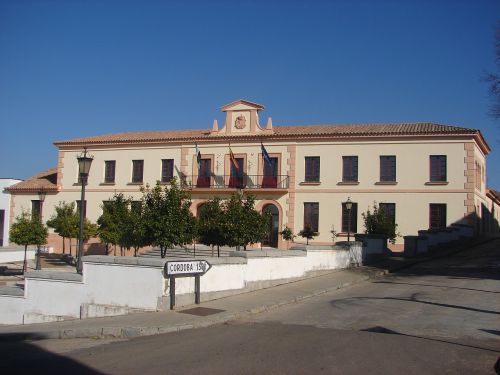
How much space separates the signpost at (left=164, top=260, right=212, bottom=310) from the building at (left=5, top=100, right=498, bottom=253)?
69.2 feet

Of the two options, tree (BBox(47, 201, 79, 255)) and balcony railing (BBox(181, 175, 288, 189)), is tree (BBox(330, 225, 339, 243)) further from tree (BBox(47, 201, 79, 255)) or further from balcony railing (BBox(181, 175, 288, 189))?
tree (BBox(47, 201, 79, 255))

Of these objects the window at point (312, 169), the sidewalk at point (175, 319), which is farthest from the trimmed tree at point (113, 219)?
the sidewalk at point (175, 319)

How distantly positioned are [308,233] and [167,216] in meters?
16.7

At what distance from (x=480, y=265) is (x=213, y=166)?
1857 cm

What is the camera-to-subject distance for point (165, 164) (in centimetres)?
3656

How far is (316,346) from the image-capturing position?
25.5ft

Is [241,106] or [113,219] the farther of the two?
[241,106]

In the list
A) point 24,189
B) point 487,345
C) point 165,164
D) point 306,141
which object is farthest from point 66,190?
point 487,345

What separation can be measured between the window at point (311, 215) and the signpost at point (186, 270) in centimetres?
2147

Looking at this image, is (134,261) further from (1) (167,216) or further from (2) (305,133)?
(2) (305,133)

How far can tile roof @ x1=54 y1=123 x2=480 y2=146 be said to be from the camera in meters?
31.0

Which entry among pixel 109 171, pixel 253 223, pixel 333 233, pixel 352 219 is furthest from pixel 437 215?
pixel 109 171

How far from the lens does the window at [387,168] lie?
31.8 metres

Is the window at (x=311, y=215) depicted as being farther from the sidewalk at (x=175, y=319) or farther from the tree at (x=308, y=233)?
the sidewalk at (x=175, y=319)
